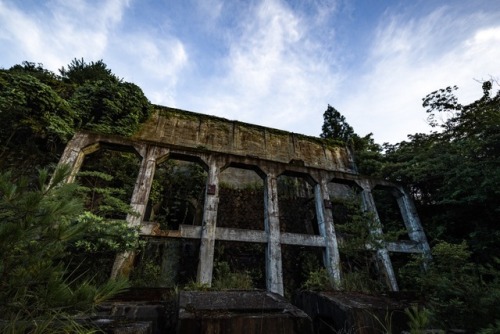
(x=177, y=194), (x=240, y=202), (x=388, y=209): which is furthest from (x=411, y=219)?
(x=177, y=194)

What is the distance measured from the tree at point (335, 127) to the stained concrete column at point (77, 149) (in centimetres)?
1612

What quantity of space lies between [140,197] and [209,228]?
244cm

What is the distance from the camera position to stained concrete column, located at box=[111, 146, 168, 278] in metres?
6.19

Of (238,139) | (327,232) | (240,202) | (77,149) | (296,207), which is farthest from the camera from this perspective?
(238,139)

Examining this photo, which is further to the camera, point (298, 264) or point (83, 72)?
point (83, 72)

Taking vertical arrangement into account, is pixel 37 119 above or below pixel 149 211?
above

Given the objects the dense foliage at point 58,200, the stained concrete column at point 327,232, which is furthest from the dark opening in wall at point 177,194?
the stained concrete column at point 327,232

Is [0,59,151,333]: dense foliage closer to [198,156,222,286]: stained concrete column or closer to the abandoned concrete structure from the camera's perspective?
the abandoned concrete structure

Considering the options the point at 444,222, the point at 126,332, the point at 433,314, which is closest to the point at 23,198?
the point at 126,332

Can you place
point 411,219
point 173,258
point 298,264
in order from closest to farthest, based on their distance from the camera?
point 173,258, point 411,219, point 298,264

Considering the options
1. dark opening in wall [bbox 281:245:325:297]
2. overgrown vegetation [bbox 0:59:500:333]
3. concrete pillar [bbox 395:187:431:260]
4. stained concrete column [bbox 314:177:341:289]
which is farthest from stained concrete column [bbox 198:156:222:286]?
concrete pillar [bbox 395:187:431:260]

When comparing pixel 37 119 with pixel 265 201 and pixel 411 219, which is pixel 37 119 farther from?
pixel 411 219

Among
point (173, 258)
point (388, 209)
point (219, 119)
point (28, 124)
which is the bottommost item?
point (173, 258)

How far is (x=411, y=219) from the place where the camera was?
977cm
